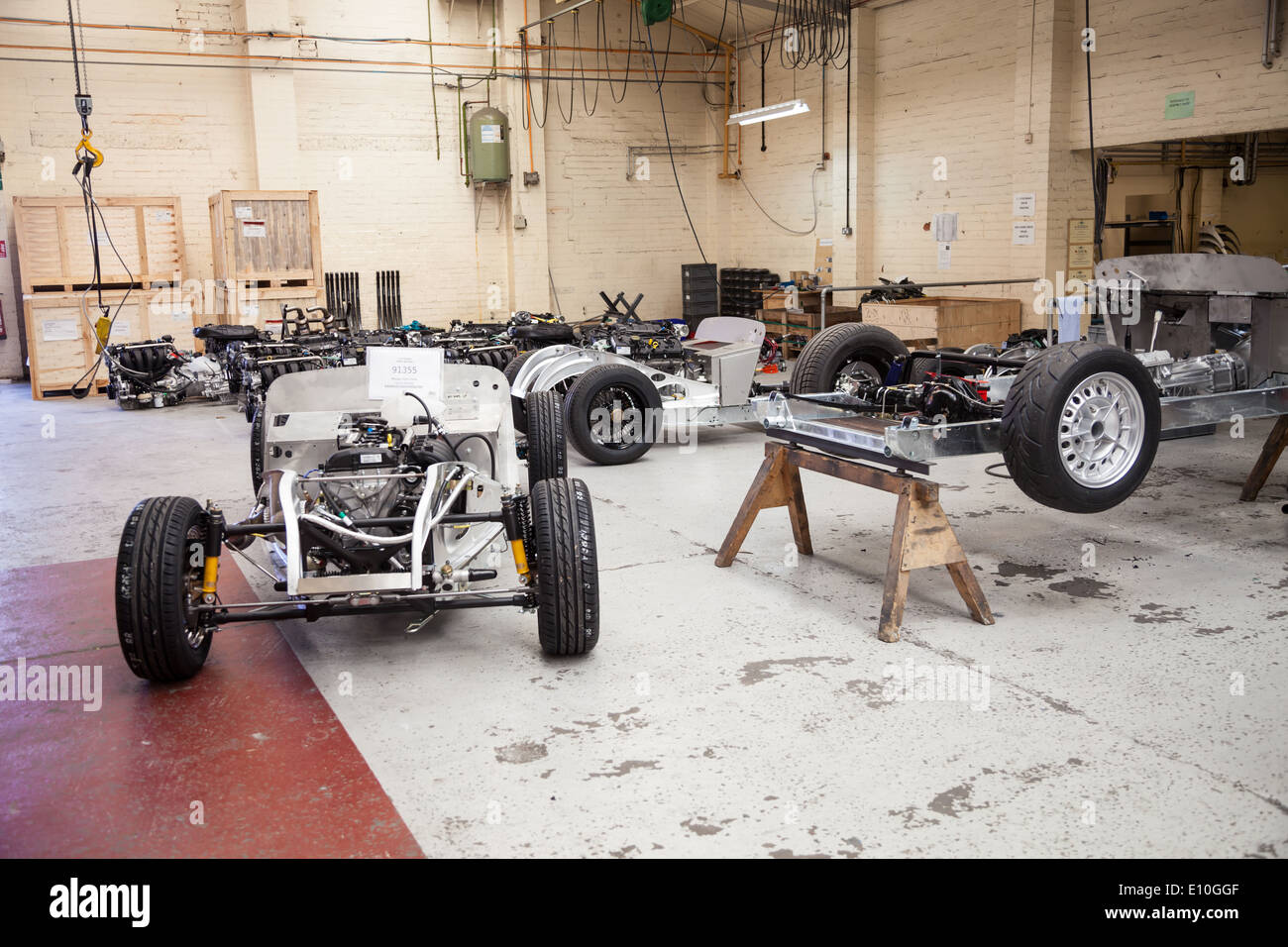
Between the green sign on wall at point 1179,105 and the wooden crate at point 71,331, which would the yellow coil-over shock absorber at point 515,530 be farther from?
the wooden crate at point 71,331

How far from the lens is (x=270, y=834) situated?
117 inches

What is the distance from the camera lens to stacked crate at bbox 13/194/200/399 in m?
12.6

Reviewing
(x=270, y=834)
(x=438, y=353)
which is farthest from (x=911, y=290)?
(x=270, y=834)

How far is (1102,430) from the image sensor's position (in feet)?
15.5

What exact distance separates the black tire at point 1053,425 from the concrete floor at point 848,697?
51cm

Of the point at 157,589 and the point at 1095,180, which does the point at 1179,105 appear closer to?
the point at 1095,180

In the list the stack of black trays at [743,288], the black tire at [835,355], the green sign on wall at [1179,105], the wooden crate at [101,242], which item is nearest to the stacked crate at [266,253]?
the wooden crate at [101,242]

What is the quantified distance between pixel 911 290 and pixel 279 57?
9062 millimetres

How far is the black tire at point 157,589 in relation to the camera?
375cm

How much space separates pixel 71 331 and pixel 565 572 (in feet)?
36.8

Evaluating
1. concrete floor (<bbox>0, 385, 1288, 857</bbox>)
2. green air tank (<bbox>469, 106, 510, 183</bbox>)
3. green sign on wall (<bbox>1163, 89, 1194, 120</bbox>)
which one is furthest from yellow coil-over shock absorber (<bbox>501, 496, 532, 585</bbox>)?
green air tank (<bbox>469, 106, 510, 183</bbox>)

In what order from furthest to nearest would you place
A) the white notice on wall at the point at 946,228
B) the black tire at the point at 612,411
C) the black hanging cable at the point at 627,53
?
the black hanging cable at the point at 627,53 → the white notice on wall at the point at 946,228 → the black tire at the point at 612,411

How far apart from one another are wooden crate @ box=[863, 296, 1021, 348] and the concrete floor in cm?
529

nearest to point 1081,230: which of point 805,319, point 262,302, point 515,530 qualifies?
point 805,319
